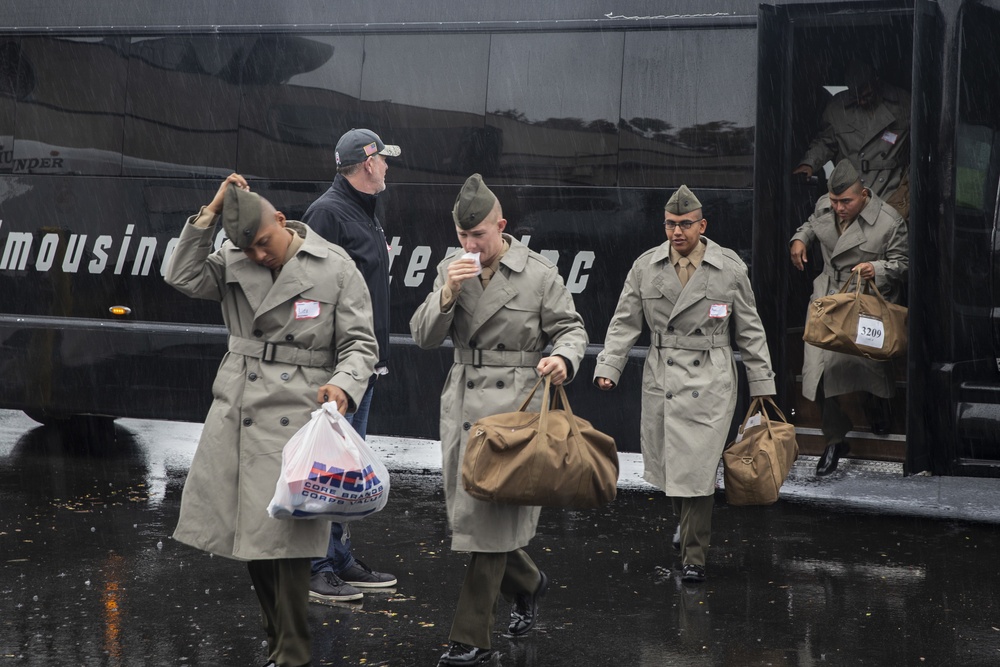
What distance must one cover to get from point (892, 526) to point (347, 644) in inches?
141

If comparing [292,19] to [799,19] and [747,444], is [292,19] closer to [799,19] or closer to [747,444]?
[799,19]

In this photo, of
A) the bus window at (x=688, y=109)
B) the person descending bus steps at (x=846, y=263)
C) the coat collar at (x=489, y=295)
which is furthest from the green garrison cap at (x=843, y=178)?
the coat collar at (x=489, y=295)

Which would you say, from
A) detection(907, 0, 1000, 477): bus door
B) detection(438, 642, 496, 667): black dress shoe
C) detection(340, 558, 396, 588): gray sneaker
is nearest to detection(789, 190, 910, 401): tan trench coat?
detection(907, 0, 1000, 477): bus door

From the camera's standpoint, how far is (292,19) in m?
8.92

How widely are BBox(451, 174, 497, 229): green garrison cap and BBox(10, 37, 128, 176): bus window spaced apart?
5.01 m

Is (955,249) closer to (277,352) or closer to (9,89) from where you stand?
(277,352)

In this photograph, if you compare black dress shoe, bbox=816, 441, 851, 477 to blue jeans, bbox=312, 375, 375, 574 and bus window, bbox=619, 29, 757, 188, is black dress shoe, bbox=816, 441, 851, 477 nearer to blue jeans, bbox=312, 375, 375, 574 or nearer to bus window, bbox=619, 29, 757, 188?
bus window, bbox=619, 29, 757, 188

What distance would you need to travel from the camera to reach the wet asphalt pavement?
518cm

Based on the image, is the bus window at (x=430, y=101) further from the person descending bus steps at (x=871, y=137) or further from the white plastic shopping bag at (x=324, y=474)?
the white plastic shopping bag at (x=324, y=474)

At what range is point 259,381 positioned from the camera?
15.3 ft

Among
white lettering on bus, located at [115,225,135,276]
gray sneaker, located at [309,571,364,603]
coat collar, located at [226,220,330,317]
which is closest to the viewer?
coat collar, located at [226,220,330,317]

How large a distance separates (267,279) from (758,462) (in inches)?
107

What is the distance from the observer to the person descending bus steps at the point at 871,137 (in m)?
8.56

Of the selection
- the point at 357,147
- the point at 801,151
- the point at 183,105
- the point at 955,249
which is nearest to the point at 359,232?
the point at 357,147
